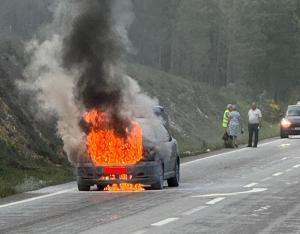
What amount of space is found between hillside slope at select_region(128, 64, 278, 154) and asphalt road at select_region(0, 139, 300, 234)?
950 inches

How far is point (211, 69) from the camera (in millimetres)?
107312

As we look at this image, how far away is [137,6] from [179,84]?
2337 centimetres

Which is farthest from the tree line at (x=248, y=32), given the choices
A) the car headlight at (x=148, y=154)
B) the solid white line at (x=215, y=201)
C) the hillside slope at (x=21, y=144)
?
the solid white line at (x=215, y=201)

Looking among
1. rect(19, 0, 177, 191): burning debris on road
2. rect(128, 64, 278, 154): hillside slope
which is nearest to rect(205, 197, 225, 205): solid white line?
rect(19, 0, 177, 191): burning debris on road

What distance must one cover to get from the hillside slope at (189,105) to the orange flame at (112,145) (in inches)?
982

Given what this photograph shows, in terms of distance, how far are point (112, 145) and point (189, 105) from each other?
4189 centimetres

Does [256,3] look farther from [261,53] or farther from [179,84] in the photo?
[179,84]

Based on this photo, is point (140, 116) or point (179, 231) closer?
point (179, 231)

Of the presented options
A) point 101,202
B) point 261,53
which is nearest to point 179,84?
point 261,53

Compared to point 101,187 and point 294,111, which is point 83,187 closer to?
point 101,187

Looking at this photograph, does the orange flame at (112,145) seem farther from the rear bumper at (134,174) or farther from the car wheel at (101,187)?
the car wheel at (101,187)

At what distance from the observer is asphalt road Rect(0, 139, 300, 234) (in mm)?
12273

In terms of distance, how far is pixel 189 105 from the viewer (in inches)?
2367

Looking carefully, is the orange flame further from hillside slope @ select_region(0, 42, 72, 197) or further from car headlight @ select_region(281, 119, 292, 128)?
car headlight @ select_region(281, 119, 292, 128)
